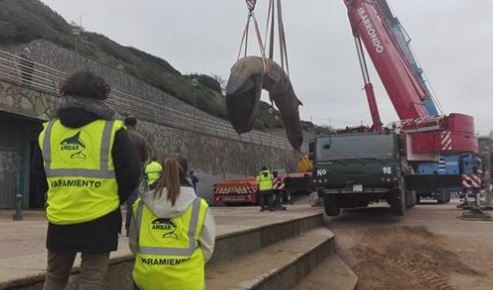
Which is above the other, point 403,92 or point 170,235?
point 403,92

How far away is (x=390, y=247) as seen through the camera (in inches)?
478

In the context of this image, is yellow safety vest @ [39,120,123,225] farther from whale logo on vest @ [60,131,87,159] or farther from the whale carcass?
the whale carcass

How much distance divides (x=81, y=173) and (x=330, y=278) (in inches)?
256

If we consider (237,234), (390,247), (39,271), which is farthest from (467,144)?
(39,271)

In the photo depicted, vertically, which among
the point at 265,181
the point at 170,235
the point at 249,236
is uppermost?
the point at 265,181

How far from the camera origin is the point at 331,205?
50.0 feet

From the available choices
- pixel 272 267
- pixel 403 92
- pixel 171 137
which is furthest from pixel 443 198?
pixel 272 267

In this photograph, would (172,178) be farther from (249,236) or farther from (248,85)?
(248,85)

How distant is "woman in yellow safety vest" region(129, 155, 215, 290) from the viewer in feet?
12.8

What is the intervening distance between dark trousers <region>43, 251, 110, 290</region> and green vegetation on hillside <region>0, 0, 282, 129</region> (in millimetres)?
23277

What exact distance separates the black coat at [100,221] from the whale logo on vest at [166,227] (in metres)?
0.36

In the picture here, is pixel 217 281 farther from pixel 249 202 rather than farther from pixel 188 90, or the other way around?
pixel 188 90

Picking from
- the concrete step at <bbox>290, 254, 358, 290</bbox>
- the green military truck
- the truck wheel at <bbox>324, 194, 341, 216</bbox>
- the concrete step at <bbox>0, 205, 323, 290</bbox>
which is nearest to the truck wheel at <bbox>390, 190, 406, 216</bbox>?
the green military truck

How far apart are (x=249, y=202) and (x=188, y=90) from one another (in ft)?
75.1
